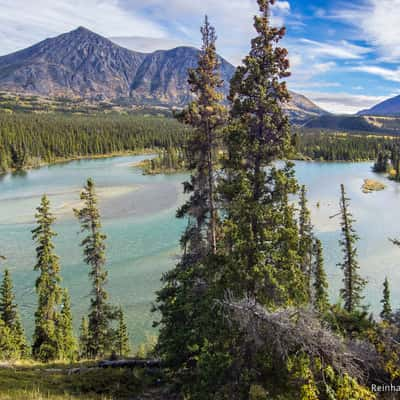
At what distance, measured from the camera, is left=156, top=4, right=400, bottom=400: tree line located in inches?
340

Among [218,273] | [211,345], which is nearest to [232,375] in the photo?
[211,345]

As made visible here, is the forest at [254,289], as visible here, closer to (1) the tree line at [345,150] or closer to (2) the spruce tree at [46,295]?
(2) the spruce tree at [46,295]

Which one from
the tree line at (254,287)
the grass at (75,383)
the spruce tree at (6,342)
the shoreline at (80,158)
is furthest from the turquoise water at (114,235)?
the shoreline at (80,158)

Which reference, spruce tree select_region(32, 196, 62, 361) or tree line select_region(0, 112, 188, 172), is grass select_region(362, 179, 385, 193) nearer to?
tree line select_region(0, 112, 188, 172)

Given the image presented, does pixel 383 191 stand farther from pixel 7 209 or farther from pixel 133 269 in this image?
pixel 7 209

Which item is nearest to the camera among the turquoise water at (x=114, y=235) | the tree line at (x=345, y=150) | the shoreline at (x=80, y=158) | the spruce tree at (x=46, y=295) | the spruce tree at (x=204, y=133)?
the spruce tree at (x=204, y=133)

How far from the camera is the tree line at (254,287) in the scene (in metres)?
8.63

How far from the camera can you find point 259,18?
12047 millimetres

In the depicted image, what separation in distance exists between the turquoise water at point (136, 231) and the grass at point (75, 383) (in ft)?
18.7

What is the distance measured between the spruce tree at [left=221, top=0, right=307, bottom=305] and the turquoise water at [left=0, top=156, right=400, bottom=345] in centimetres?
645

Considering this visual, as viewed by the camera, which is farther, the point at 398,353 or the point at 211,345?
the point at 211,345

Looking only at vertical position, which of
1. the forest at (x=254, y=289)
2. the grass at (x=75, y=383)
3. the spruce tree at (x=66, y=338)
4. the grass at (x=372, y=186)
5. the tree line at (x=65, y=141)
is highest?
the tree line at (x=65, y=141)

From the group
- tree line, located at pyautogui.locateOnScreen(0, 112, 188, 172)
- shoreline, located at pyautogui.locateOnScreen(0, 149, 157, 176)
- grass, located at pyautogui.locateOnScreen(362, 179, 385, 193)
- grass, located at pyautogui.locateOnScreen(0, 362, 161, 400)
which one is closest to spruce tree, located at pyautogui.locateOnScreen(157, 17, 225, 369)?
grass, located at pyautogui.locateOnScreen(0, 362, 161, 400)

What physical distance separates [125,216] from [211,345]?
5098 centimetres
